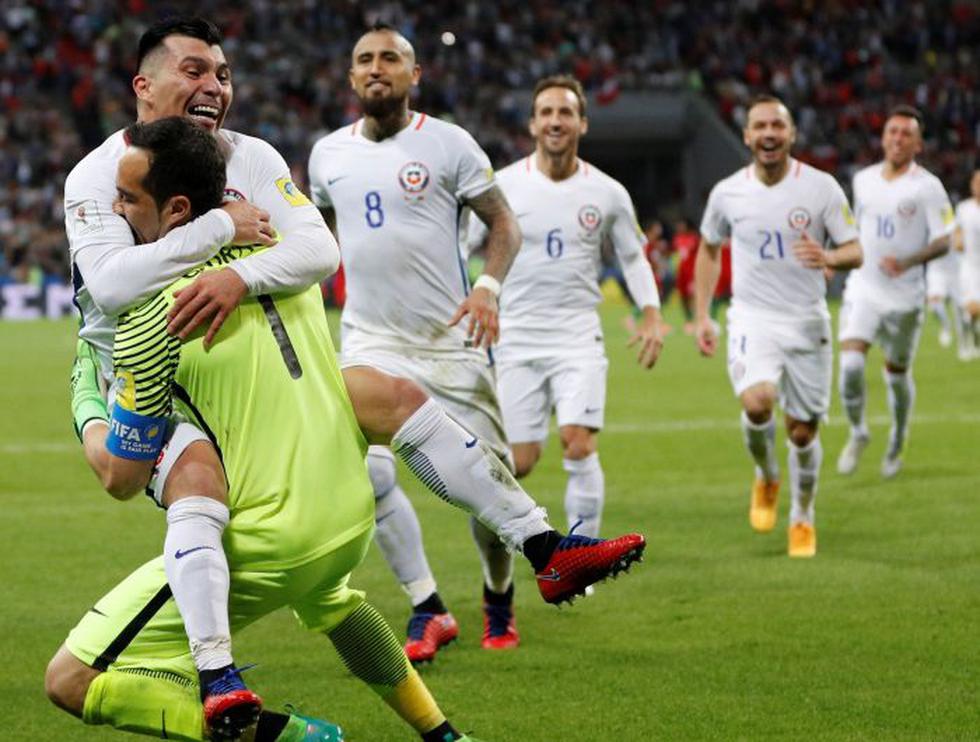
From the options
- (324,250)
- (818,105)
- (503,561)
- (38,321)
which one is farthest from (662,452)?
(818,105)

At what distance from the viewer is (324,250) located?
465cm

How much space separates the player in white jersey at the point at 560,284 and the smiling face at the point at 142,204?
13.9 ft

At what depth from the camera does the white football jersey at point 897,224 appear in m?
12.7

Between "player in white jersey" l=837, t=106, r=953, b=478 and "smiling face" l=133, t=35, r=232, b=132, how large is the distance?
7.92 metres

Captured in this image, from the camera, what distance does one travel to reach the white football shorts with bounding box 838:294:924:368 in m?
12.6

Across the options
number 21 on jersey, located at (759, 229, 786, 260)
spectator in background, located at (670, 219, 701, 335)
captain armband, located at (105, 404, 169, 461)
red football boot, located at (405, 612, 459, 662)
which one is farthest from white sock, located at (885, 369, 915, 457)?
spectator in background, located at (670, 219, 701, 335)

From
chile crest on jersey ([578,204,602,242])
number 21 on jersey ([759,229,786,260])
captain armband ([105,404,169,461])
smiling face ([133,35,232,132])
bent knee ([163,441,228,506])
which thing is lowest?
bent knee ([163,441,228,506])

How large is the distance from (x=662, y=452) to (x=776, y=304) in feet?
12.6

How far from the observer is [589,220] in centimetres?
892

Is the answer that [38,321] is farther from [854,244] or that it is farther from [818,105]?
[854,244]

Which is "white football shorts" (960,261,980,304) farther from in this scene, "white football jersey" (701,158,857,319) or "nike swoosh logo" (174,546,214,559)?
"nike swoosh logo" (174,546,214,559)

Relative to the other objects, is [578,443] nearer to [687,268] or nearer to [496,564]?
[496,564]

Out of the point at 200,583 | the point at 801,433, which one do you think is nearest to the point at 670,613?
the point at 801,433

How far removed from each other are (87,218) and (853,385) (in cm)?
846
